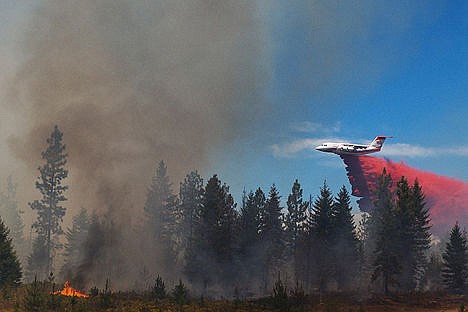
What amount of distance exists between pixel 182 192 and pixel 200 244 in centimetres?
2803

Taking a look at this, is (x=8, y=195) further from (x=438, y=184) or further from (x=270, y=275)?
(x=438, y=184)

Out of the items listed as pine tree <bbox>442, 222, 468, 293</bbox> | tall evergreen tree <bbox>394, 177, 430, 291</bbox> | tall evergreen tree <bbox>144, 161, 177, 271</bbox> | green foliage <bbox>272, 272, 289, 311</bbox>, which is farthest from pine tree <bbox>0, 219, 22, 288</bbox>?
pine tree <bbox>442, 222, 468, 293</bbox>

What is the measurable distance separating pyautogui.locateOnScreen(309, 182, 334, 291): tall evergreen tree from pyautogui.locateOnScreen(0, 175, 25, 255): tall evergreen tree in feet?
259

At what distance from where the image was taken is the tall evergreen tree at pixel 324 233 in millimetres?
60500

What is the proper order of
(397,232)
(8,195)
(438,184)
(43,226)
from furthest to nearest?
(438,184)
(8,195)
(43,226)
(397,232)

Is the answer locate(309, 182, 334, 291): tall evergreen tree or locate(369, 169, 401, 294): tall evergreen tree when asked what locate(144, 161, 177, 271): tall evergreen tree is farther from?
locate(369, 169, 401, 294): tall evergreen tree

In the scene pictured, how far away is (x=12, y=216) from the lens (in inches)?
4390

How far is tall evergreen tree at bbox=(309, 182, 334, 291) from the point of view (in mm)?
60500

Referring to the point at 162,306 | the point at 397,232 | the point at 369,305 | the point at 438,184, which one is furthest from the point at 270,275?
the point at 438,184

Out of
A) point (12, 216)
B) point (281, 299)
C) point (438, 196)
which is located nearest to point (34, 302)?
point (281, 299)

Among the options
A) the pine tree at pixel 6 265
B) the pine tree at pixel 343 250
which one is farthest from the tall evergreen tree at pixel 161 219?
the pine tree at pixel 6 265

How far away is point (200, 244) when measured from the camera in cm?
5853

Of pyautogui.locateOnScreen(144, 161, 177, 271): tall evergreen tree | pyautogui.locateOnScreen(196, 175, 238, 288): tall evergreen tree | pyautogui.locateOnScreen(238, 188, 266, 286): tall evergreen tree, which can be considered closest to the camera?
pyautogui.locateOnScreen(196, 175, 238, 288): tall evergreen tree

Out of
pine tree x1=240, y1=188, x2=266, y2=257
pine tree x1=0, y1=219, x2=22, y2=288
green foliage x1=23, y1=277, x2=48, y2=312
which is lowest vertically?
green foliage x1=23, y1=277, x2=48, y2=312
